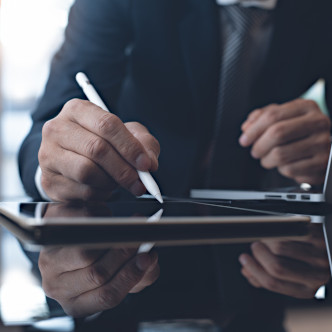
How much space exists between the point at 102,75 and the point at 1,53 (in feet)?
6.48

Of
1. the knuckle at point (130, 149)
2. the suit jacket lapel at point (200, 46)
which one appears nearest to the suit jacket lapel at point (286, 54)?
the suit jacket lapel at point (200, 46)

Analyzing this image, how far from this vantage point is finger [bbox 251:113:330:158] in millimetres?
735

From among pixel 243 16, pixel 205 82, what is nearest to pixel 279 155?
pixel 205 82

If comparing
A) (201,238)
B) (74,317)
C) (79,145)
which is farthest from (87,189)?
(74,317)

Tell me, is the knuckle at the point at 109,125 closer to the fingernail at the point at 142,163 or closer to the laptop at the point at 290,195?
the fingernail at the point at 142,163

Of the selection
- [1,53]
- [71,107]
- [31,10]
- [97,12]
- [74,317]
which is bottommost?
[74,317]

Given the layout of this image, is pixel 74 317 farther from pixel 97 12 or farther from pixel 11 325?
pixel 97 12

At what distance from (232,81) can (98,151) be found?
2.14ft

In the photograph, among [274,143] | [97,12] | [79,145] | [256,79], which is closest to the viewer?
[79,145]

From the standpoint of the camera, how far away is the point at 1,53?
262 centimetres

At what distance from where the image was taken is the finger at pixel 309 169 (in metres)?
0.79

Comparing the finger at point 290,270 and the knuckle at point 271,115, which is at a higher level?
the knuckle at point 271,115

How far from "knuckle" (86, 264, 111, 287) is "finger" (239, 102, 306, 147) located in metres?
0.61

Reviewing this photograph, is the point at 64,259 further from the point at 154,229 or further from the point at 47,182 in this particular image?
the point at 47,182
